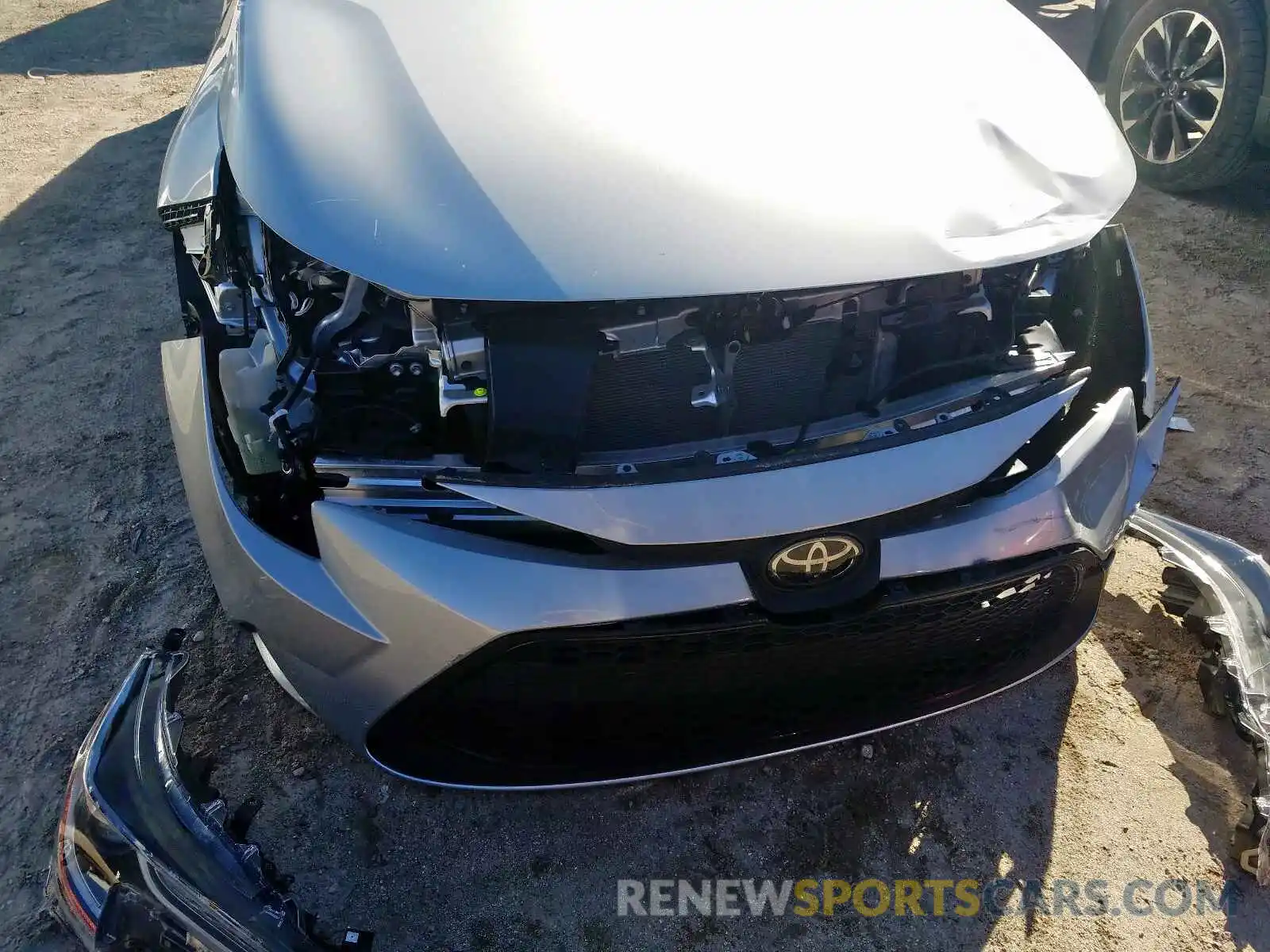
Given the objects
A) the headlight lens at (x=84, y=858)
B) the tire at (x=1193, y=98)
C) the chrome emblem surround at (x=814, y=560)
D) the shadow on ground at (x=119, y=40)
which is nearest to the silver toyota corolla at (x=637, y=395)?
the chrome emblem surround at (x=814, y=560)

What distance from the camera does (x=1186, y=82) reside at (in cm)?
406

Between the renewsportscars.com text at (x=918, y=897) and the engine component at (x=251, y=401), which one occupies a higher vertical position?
the engine component at (x=251, y=401)

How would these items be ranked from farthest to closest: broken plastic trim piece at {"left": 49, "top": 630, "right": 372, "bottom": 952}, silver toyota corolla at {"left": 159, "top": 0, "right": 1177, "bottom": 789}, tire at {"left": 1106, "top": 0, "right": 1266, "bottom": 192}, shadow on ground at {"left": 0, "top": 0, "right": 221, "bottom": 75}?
shadow on ground at {"left": 0, "top": 0, "right": 221, "bottom": 75} → tire at {"left": 1106, "top": 0, "right": 1266, "bottom": 192} → silver toyota corolla at {"left": 159, "top": 0, "right": 1177, "bottom": 789} → broken plastic trim piece at {"left": 49, "top": 630, "right": 372, "bottom": 952}

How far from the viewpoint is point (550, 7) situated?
6.35 ft

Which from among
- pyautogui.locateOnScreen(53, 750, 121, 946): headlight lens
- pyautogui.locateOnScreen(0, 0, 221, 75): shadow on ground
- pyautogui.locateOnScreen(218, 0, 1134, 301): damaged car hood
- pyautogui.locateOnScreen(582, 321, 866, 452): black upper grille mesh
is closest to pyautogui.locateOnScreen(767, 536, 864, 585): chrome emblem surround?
pyautogui.locateOnScreen(582, 321, 866, 452): black upper grille mesh

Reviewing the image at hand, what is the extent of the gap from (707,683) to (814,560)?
12.4 inches

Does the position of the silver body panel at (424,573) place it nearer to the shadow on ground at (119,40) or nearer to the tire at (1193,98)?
the tire at (1193,98)

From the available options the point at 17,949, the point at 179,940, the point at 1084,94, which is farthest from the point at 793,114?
the point at 17,949

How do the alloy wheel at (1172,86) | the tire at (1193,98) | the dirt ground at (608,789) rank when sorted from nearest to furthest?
1. the dirt ground at (608,789)
2. the tire at (1193,98)
3. the alloy wheel at (1172,86)

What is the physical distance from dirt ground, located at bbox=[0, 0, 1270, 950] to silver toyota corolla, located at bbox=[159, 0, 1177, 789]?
315mm

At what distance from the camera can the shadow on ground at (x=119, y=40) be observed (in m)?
5.57

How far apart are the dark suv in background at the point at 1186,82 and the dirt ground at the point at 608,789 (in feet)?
5.62

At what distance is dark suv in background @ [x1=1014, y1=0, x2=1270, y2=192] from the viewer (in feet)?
12.5

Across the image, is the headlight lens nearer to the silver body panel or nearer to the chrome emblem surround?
the silver body panel
